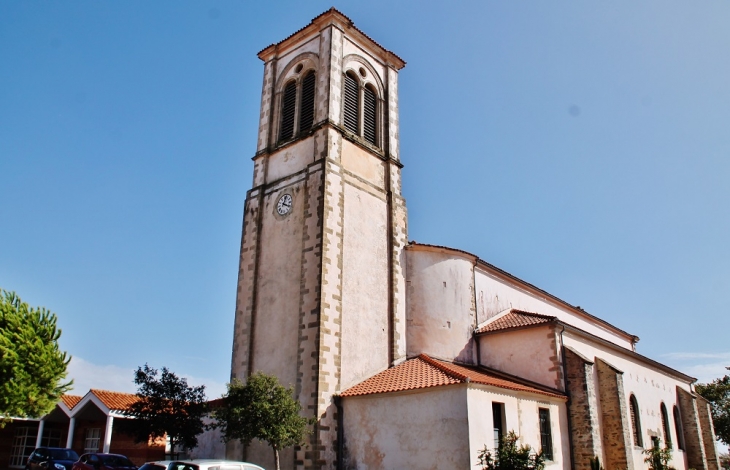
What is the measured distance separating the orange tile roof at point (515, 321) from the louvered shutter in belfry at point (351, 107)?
10047mm

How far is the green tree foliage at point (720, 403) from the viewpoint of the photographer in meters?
45.0

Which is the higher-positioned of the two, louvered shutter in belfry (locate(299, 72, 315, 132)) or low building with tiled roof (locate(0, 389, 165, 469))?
louvered shutter in belfry (locate(299, 72, 315, 132))

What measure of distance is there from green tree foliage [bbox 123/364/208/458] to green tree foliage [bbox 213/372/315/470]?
2426 mm

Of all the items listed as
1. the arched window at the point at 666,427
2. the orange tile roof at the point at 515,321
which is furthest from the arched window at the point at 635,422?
the orange tile roof at the point at 515,321

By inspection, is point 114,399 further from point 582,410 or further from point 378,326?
point 582,410

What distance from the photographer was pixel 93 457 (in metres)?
20.1

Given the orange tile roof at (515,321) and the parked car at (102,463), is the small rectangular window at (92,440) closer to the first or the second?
the parked car at (102,463)

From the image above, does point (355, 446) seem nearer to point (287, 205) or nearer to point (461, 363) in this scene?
point (461, 363)

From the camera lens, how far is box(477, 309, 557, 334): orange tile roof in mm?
22797

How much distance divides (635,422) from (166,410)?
62.2ft

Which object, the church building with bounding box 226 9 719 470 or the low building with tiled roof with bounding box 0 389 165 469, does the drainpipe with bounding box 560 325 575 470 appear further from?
the low building with tiled roof with bounding box 0 389 165 469

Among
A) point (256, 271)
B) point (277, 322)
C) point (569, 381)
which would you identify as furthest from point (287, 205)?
point (569, 381)

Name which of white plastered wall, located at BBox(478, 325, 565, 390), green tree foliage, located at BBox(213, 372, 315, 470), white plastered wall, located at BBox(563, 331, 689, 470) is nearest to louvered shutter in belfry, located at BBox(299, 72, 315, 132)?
green tree foliage, located at BBox(213, 372, 315, 470)

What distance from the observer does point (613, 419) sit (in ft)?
70.4
